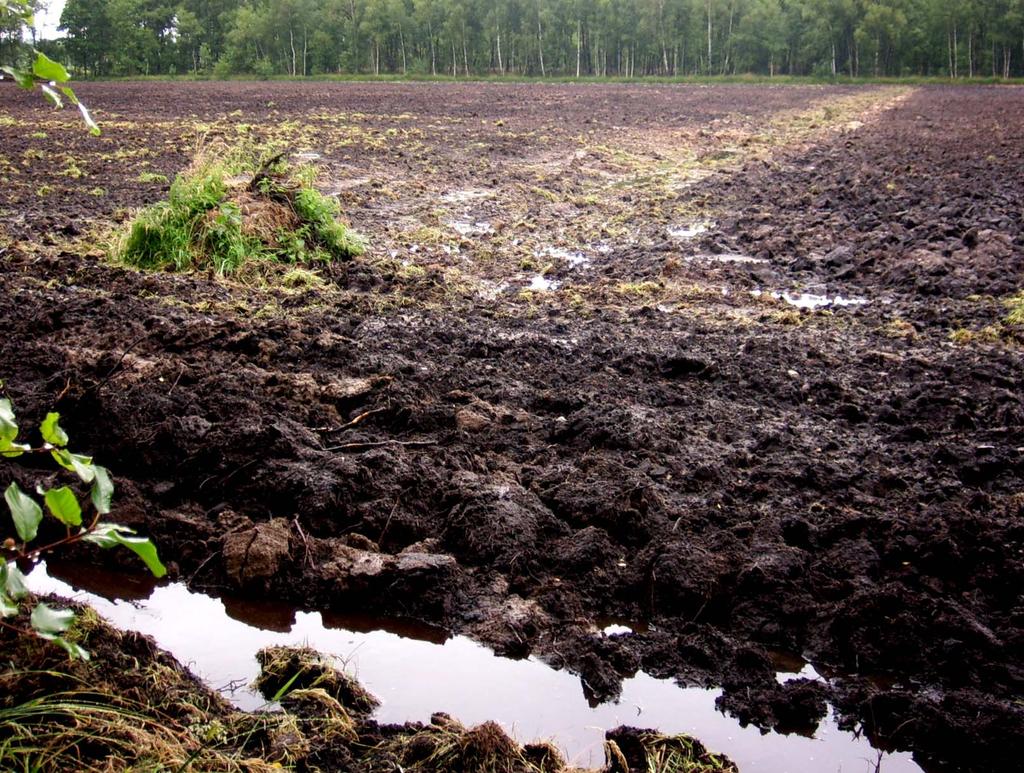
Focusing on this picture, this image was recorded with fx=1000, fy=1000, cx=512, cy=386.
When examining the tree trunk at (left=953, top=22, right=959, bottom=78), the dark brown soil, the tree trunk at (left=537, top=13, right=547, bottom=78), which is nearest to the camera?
the dark brown soil

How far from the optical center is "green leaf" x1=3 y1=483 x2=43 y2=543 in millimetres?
2041

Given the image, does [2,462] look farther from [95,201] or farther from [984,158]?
[984,158]

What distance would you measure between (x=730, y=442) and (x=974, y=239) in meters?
7.19

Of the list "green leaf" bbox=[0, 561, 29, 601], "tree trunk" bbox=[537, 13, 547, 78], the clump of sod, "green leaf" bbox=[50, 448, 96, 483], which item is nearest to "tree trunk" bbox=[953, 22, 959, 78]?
"tree trunk" bbox=[537, 13, 547, 78]

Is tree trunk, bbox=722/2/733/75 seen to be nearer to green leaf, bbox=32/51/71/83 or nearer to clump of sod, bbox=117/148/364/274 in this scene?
clump of sod, bbox=117/148/364/274

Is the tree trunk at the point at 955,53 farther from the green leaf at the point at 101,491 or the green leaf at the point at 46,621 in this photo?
the green leaf at the point at 46,621

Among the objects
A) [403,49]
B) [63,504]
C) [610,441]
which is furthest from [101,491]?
[403,49]

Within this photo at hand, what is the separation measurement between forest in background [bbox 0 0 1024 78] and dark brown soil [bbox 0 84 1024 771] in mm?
78255

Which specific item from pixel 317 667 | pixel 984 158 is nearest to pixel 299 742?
pixel 317 667

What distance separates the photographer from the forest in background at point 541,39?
3300 inches

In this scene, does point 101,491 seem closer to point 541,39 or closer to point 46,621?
point 46,621

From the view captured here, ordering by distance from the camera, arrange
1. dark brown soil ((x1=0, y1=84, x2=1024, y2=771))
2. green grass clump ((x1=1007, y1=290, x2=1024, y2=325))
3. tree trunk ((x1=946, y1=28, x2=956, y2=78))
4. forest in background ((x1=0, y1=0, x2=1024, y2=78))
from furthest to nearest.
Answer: forest in background ((x1=0, y1=0, x2=1024, y2=78))
tree trunk ((x1=946, y1=28, x2=956, y2=78))
green grass clump ((x1=1007, y1=290, x2=1024, y2=325))
dark brown soil ((x1=0, y1=84, x2=1024, y2=771))

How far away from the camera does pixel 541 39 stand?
9231cm

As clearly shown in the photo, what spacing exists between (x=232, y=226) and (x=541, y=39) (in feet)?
287
